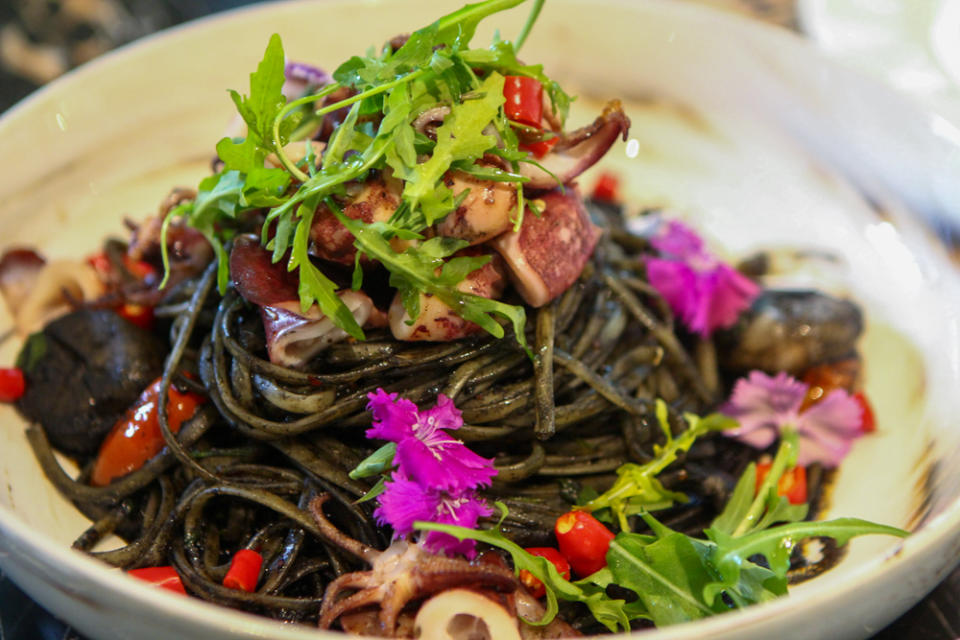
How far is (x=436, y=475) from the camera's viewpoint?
2344 millimetres

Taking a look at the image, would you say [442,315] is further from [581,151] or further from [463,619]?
[463,619]

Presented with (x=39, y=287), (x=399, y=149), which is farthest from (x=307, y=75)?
(x=39, y=287)

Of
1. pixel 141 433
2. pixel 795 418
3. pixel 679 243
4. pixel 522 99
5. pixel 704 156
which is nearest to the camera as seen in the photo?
pixel 522 99

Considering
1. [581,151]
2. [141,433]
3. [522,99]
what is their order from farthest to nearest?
[141,433] → [581,151] → [522,99]

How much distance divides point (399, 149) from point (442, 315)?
570 mm

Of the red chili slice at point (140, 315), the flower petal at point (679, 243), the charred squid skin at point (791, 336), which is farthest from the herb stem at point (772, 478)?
the red chili slice at point (140, 315)

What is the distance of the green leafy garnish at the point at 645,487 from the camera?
2.82 meters

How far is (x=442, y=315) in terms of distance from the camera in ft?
8.59

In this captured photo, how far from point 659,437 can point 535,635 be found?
1.07 meters

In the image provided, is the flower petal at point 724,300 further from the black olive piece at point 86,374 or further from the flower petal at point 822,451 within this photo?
the black olive piece at point 86,374

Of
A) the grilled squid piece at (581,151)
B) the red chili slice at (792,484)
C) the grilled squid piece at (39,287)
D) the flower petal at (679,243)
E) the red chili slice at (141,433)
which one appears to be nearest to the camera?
the grilled squid piece at (581,151)

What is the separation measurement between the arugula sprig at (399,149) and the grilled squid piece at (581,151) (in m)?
0.14

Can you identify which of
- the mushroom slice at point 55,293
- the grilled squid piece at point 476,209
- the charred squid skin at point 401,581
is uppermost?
the grilled squid piece at point 476,209

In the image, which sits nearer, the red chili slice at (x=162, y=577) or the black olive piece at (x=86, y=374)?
the red chili slice at (x=162, y=577)
